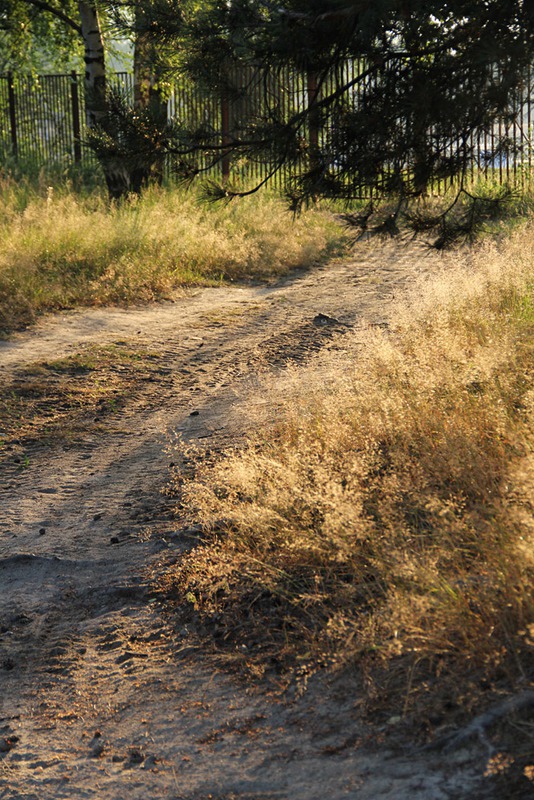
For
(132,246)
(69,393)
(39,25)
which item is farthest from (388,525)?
(39,25)

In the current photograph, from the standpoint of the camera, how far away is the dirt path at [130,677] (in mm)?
2557

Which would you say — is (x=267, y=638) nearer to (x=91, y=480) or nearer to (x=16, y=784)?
(x=16, y=784)

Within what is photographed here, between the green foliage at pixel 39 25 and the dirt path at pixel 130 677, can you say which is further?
the green foliage at pixel 39 25

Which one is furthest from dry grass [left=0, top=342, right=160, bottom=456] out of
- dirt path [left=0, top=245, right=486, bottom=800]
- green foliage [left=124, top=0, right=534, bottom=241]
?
green foliage [left=124, top=0, right=534, bottom=241]

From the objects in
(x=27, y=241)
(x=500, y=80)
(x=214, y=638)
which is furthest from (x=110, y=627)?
(x=27, y=241)

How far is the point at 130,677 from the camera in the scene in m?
3.23

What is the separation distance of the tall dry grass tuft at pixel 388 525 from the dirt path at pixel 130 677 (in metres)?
0.24

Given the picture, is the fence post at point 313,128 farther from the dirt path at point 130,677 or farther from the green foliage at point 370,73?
the dirt path at point 130,677

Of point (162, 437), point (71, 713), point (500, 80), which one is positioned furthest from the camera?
point (162, 437)

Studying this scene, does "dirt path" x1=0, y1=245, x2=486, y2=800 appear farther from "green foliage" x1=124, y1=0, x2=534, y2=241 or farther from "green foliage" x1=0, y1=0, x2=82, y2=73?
"green foliage" x1=0, y1=0, x2=82, y2=73

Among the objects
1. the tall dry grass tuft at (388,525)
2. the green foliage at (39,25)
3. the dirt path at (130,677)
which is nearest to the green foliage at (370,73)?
the tall dry grass tuft at (388,525)

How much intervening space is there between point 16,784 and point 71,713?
1.17ft

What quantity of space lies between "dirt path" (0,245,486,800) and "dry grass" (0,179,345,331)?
283 centimetres

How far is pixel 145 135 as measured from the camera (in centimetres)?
489
